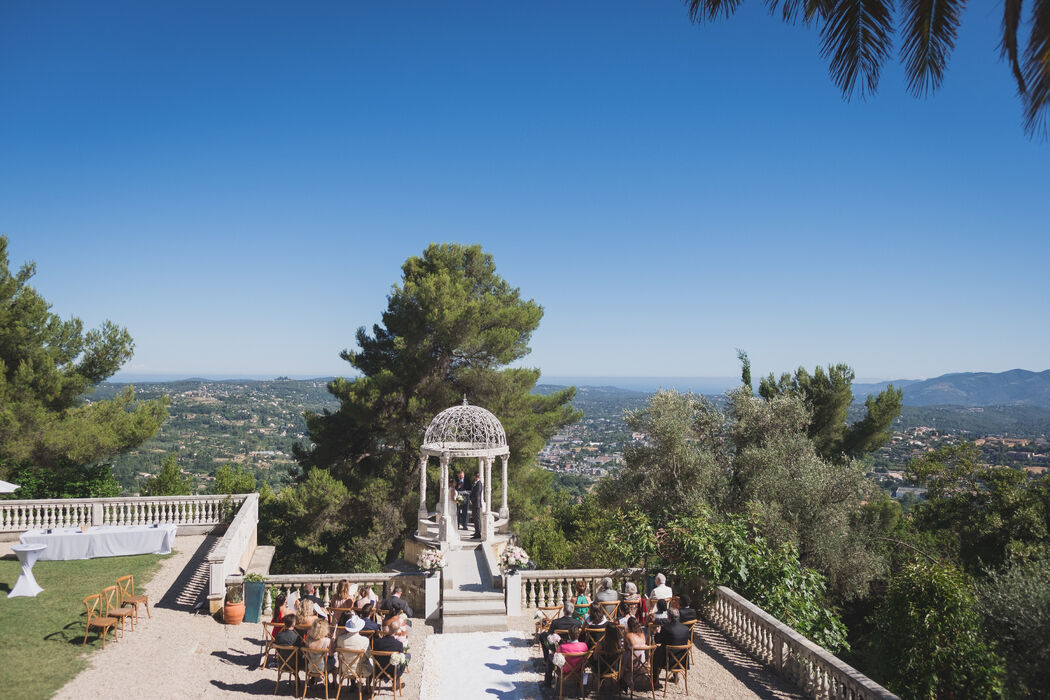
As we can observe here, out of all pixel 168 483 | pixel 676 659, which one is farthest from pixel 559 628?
pixel 168 483

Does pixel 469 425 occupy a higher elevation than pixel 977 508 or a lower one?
higher

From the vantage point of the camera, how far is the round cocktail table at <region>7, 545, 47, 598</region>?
33.9 ft

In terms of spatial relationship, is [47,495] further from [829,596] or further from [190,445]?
[190,445]

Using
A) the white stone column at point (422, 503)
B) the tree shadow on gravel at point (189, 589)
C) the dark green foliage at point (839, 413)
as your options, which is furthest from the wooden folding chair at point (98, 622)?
the dark green foliage at point (839, 413)

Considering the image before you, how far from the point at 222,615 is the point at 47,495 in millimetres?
10163

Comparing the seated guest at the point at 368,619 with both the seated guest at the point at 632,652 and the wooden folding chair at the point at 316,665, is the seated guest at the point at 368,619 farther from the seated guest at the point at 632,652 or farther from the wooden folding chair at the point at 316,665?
the seated guest at the point at 632,652

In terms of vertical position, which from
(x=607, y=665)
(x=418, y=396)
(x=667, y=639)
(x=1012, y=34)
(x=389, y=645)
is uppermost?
(x=1012, y=34)

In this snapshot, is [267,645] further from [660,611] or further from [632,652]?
[660,611]

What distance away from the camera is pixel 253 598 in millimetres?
10375

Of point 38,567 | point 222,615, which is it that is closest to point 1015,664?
point 222,615

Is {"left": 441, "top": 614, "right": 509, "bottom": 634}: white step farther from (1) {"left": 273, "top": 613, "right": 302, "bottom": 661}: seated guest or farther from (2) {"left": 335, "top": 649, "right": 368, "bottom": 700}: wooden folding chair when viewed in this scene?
(1) {"left": 273, "top": 613, "right": 302, "bottom": 661}: seated guest

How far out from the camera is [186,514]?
15742 millimetres

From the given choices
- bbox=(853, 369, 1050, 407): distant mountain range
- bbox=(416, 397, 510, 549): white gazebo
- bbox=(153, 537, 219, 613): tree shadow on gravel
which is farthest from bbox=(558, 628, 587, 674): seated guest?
bbox=(853, 369, 1050, 407): distant mountain range

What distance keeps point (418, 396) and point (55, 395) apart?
36.2 feet
